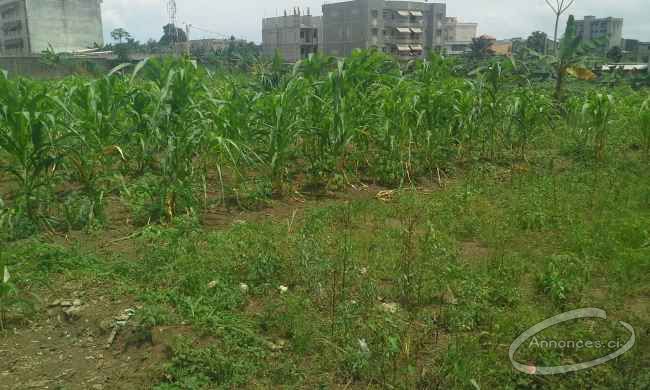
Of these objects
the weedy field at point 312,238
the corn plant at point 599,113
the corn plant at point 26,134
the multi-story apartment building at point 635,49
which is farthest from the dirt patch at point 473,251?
the multi-story apartment building at point 635,49

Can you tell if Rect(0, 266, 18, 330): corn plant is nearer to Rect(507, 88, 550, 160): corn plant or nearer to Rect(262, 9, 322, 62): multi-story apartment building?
Rect(507, 88, 550, 160): corn plant

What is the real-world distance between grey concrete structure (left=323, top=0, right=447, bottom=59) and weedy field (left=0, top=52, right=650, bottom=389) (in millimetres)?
43728

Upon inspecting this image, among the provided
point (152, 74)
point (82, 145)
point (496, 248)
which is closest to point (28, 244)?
point (82, 145)

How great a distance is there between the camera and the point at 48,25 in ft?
148

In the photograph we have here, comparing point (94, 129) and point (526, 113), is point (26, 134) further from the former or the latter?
point (526, 113)

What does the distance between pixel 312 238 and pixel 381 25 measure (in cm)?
4830

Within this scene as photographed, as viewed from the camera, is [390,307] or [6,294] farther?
[390,307]

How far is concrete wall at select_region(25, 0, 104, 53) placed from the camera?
1741 inches

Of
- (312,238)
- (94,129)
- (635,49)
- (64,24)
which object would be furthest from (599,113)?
(64,24)

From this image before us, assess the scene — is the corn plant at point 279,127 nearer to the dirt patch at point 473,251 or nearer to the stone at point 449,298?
the dirt patch at point 473,251

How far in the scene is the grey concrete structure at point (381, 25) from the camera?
49094 mm

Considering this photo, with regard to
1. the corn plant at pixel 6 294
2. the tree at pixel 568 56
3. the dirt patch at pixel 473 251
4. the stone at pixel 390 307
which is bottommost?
the stone at pixel 390 307

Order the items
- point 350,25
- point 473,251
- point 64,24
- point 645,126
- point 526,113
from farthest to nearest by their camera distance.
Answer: point 350,25
point 64,24
point 645,126
point 526,113
point 473,251

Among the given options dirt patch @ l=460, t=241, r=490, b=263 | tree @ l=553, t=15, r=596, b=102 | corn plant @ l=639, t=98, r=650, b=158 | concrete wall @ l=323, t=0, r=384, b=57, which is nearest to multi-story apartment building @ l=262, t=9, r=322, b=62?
concrete wall @ l=323, t=0, r=384, b=57
